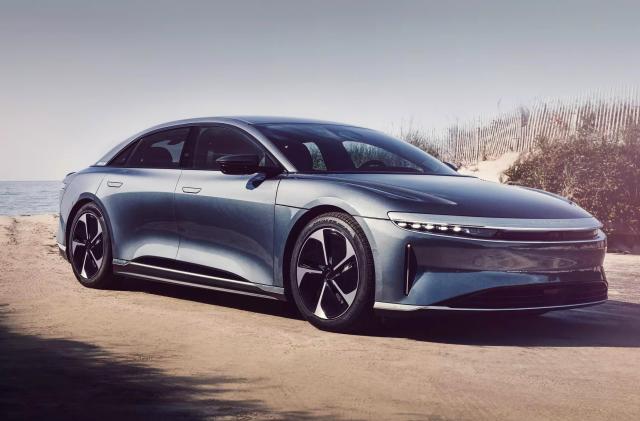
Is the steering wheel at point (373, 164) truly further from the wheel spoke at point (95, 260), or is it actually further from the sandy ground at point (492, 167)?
the sandy ground at point (492, 167)

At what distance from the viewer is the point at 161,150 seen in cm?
880

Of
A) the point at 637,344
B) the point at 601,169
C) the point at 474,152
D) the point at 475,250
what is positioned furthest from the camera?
the point at 474,152

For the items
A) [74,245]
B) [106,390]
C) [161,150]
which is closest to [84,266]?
[74,245]

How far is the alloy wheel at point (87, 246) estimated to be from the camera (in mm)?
9117

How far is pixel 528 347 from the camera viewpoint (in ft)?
21.3

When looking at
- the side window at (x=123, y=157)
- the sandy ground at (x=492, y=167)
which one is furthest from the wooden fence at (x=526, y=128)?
the side window at (x=123, y=157)

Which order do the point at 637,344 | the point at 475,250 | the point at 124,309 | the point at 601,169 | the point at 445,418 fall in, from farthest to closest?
the point at 601,169
the point at 124,309
the point at 637,344
the point at 475,250
the point at 445,418

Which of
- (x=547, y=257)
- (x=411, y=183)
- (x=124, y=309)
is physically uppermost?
(x=411, y=183)

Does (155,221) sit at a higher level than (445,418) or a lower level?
higher

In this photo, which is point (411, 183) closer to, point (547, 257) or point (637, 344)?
point (547, 257)

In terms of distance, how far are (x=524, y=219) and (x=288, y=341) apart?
5.71 ft

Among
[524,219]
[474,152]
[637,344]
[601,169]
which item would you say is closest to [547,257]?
[524,219]

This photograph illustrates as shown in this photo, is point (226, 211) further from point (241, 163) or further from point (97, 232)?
point (97, 232)

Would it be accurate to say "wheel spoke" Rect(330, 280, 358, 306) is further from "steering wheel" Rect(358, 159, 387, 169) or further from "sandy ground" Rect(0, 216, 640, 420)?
"steering wheel" Rect(358, 159, 387, 169)
